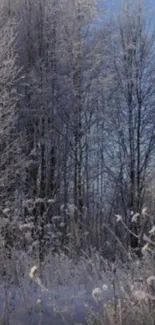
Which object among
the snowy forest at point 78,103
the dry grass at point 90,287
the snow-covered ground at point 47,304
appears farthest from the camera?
the snowy forest at point 78,103

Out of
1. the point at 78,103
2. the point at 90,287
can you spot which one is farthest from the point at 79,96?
the point at 90,287

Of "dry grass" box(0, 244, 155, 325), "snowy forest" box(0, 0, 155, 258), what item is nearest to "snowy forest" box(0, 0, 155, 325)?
"snowy forest" box(0, 0, 155, 258)

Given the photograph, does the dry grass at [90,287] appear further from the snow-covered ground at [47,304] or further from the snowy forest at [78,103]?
the snowy forest at [78,103]

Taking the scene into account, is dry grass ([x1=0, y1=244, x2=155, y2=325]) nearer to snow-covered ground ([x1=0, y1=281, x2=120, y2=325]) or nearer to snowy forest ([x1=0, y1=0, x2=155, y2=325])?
snow-covered ground ([x1=0, y1=281, x2=120, y2=325])

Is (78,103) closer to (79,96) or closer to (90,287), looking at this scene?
(79,96)

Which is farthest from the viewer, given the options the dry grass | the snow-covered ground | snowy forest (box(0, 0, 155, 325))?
snowy forest (box(0, 0, 155, 325))

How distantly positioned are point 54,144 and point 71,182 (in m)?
1.74

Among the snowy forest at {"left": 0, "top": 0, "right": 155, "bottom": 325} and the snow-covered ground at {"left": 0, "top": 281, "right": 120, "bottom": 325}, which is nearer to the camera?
the snow-covered ground at {"left": 0, "top": 281, "right": 120, "bottom": 325}

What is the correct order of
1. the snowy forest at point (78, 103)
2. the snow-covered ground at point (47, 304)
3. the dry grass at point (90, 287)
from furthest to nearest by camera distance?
the snowy forest at point (78, 103) < the snow-covered ground at point (47, 304) < the dry grass at point (90, 287)

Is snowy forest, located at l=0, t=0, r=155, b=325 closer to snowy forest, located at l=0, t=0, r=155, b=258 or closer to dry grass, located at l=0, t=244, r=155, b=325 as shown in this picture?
snowy forest, located at l=0, t=0, r=155, b=258

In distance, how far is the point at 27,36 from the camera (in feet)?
76.4

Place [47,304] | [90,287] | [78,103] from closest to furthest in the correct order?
[47,304] → [90,287] → [78,103]

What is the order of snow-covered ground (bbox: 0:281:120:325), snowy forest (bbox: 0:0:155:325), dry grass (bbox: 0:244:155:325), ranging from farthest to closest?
1. snowy forest (bbox: 0:0:155:325)
2. snow-covered ground (bbox: 0:281:120:325)
3. dry grass (bbox: 0:244:155:325)

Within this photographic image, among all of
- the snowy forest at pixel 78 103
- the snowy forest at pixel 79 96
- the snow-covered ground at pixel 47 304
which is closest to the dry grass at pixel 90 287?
the snow-covered ground at pixel 47 304
